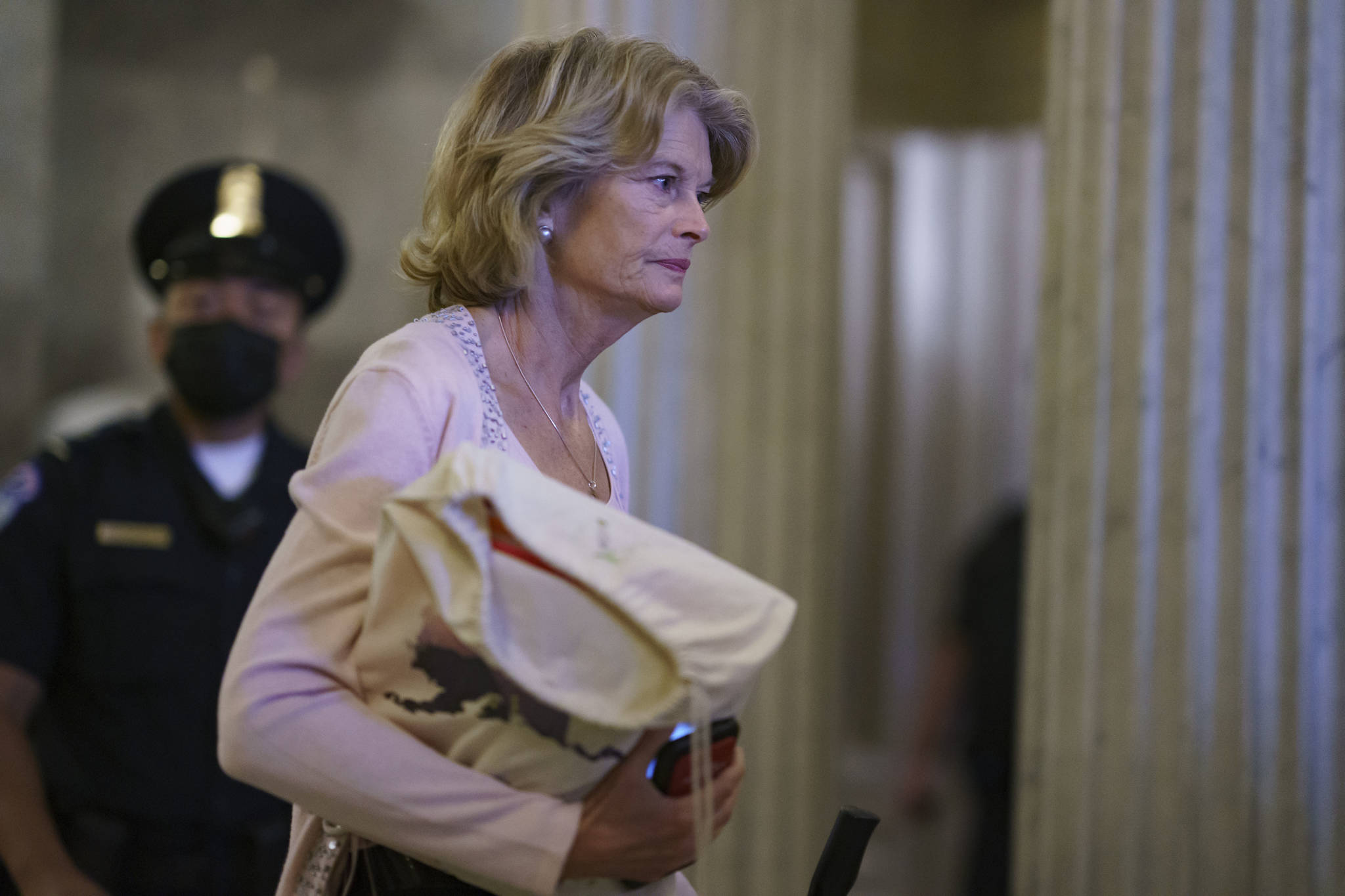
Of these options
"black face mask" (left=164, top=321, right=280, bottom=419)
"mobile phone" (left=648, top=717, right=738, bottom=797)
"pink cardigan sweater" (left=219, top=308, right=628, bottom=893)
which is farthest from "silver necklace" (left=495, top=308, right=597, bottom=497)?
"black face mask" (left=164, top=321, right=280, bottom=419)

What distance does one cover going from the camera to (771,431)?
3018 millimetres

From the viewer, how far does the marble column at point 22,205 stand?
328cm

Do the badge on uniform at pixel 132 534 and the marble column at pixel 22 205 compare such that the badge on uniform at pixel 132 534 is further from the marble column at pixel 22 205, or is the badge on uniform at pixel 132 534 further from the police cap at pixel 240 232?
the marble column at pixel 22 205

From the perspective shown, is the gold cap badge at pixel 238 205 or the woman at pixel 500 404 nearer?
the woman at pixel 500 404

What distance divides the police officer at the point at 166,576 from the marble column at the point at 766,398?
816 millimetres

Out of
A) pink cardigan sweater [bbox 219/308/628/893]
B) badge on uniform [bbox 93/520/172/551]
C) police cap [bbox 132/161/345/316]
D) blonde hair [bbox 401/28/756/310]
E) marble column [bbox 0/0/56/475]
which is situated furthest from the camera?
marble column [bbox 0/0/56/475]

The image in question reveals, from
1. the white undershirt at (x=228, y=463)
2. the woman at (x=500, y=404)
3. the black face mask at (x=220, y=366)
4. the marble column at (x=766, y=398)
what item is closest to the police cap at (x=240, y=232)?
the black face mask at (x=220, y=366)

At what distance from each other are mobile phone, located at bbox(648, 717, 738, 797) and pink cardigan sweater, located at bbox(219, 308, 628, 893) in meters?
0.10

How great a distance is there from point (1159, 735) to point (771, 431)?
1.14 m

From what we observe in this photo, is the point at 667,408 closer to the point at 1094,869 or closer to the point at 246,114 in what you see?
the point at 1094,869

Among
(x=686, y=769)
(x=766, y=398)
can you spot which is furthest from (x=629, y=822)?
(x=766, y=398)

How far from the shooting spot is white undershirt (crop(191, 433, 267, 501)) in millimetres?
2674

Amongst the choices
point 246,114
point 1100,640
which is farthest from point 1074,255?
point 246,114

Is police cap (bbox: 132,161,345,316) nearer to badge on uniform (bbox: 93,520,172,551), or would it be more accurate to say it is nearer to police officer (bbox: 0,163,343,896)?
police officer (bbox: 0,163,343,896)
